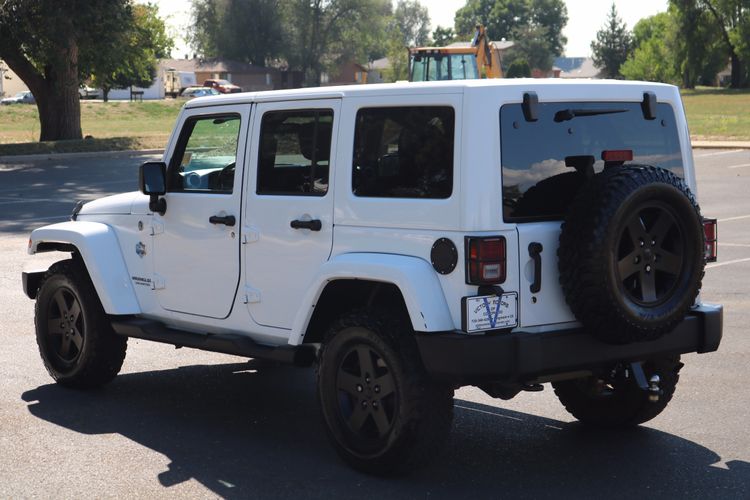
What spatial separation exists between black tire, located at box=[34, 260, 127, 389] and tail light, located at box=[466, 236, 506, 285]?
2987mm

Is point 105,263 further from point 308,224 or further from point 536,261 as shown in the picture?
point 536,261

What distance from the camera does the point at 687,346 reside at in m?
5.80

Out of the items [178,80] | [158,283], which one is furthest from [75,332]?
[178,80]

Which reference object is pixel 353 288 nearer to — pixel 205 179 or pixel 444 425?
pixel 444 425

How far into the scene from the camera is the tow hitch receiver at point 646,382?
5.89 meters

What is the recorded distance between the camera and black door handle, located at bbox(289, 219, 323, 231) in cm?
595

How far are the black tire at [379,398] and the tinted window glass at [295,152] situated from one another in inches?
32.3

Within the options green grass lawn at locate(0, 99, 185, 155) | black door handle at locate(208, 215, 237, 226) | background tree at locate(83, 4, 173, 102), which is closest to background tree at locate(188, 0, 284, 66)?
green grass lawn at locate(0, 99, 185, 155)

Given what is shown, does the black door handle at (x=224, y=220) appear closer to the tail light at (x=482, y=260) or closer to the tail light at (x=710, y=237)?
the tail light at (x=482, y=260)

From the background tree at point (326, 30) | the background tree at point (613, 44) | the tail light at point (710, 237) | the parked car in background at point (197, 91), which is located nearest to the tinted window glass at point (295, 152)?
the tail light at point (710, 237)

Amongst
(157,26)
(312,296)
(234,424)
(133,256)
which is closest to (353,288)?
(312,296)

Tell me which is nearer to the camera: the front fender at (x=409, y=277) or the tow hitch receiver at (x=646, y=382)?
the front fender at (x=409, y=277)

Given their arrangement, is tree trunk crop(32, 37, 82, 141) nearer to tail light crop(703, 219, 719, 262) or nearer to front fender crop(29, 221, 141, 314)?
front fender crop(29, 221, 141, 314)

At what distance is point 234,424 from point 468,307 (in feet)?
6.95
